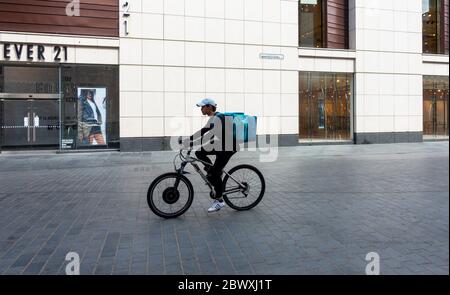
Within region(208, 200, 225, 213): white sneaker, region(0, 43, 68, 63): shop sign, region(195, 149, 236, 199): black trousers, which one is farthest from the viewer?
region(0, 43, 68, 63): shop sign

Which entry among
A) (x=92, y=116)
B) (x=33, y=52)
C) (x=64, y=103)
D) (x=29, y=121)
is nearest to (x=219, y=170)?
(x=92, y=116)

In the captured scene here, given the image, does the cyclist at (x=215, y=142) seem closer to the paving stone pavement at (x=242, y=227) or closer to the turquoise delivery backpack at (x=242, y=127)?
the turquoise delivery backpack at (x=242, y=127)

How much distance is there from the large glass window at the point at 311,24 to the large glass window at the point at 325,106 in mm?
1627

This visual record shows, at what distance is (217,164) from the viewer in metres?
6.80

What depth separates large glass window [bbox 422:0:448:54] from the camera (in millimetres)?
23594

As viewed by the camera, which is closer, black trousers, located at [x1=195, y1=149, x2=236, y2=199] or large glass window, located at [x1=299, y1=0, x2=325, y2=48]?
black trousers, located at [x1=195, y1=149, x2=236, y2=199]

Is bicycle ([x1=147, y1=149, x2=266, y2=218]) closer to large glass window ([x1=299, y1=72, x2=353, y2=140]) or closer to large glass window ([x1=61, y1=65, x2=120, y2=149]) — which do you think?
large glass window ([x1=61, y1=65, x2=120, y2=149])

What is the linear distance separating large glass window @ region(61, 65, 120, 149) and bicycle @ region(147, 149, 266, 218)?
12265 millimetres

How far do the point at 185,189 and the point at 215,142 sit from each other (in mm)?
831

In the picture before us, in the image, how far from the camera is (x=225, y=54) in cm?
1925

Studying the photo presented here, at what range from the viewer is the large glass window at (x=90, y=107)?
18188 millimetres

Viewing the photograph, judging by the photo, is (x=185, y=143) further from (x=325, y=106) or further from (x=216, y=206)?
(x=325, y=106)

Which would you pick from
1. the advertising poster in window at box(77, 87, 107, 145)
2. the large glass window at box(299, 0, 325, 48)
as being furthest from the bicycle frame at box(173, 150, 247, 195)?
the large glass window at box(299, 0, 325, 48)

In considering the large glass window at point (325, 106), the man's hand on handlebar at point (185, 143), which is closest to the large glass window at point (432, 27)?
the large glass window at point (325, 106)
